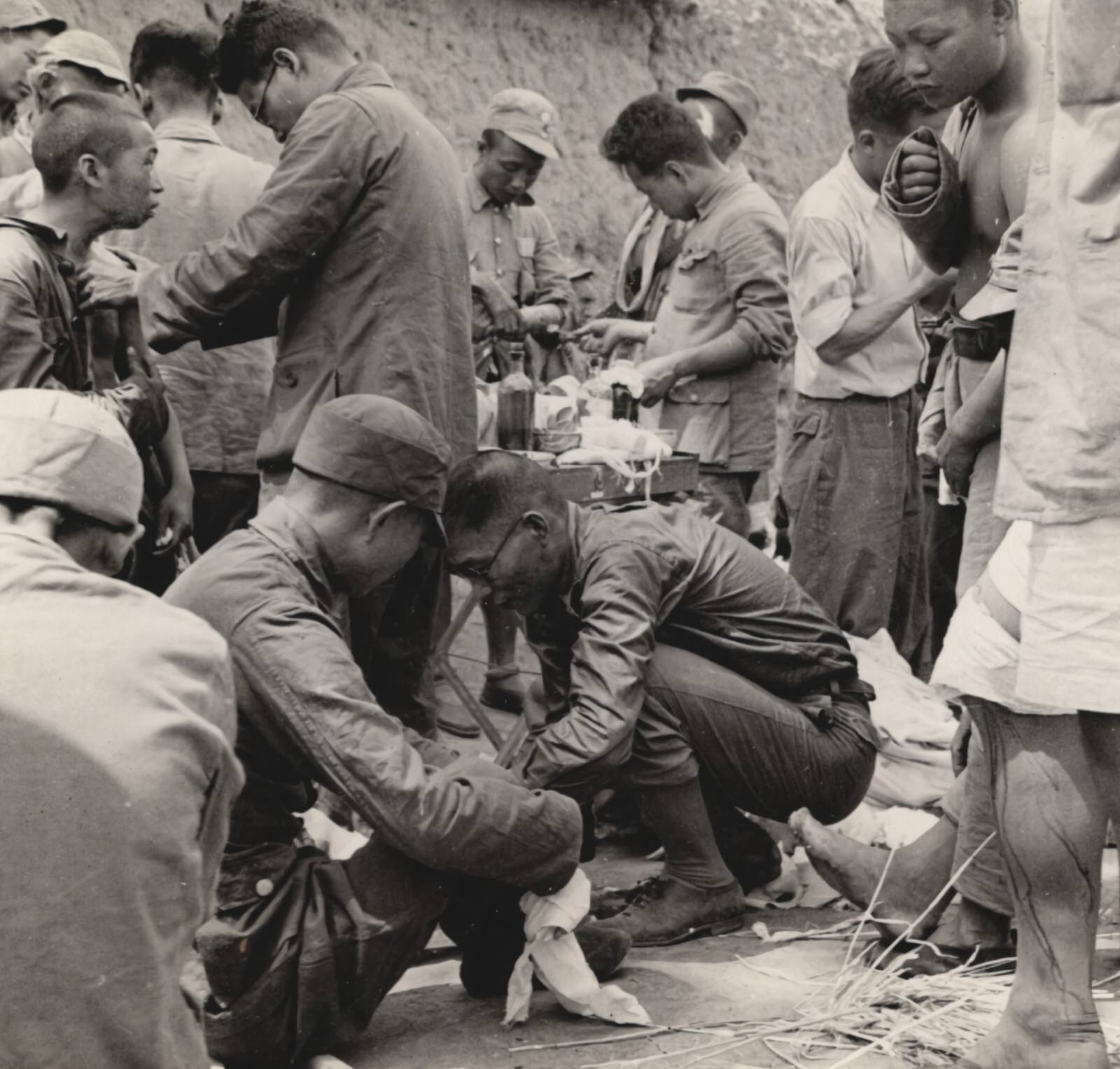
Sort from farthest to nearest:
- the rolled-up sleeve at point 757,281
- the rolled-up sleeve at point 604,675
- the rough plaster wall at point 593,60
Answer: the rough plaster wall at point 593,60
the rolled-up sleeve at point 757,281
the rolled-up sleeve at point 604,675

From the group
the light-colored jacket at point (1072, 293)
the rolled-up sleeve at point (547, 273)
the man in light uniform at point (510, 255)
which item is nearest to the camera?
the light-colored jacket at point (1072, 293)

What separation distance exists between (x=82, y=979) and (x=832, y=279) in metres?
4.38

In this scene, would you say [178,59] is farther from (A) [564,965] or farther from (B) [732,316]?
(A) [564,965]

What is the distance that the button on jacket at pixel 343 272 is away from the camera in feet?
14.1

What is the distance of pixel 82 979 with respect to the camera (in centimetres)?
192

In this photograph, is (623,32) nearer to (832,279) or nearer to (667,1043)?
(832,279)

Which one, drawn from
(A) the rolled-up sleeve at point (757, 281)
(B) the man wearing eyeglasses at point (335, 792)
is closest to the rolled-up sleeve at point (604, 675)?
(B) the man wearing eyeglasses at point (335, 792)

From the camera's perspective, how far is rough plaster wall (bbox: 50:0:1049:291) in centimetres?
854

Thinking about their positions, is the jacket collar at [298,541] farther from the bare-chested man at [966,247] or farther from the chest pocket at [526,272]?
the chest pocket at [526,272]

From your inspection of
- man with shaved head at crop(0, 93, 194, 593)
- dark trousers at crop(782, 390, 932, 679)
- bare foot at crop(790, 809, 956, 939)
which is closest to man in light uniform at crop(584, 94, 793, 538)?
dark trousers at crop(782, 390, 932, 679)

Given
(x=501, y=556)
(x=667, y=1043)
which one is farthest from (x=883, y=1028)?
(x=501, y=556)

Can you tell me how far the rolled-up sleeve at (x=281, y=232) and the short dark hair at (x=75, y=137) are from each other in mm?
389

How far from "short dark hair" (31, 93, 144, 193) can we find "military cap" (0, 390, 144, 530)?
7.20 ft

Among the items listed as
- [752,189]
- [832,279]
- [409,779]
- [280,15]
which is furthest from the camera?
[752,189]
